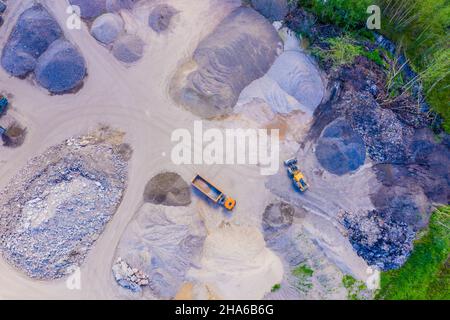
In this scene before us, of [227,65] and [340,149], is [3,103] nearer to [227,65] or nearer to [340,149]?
[227,65]

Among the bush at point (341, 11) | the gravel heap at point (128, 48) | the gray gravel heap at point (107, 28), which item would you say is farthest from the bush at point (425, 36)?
the gray gravel heap at point (107, 28)

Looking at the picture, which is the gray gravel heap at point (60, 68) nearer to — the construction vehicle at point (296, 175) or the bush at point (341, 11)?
the construction vehicle at point (296, 175)

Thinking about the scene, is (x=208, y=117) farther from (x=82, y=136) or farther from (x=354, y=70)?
(x=354, y=70)

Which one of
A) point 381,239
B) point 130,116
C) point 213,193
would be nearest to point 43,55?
point 130,116

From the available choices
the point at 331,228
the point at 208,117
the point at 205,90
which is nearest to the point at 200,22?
the point at 205,90

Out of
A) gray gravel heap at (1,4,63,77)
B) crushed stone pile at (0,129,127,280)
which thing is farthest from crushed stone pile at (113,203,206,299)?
gray gravel heap at (1,4,63,77)

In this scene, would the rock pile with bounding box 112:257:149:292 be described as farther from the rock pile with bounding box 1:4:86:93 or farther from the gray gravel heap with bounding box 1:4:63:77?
the gray gravel heap with bounding box 1:4:63:77
